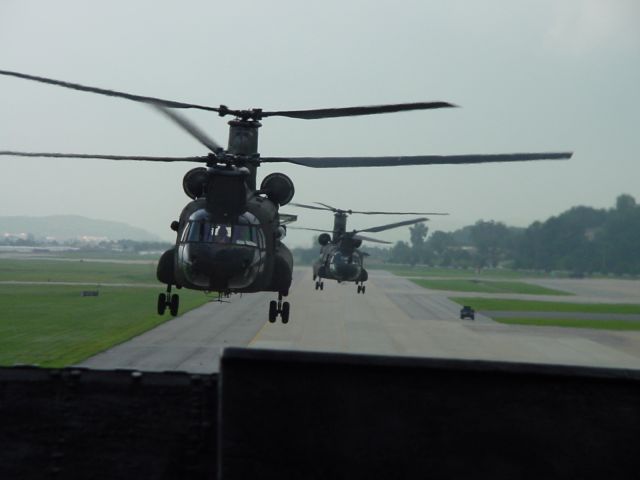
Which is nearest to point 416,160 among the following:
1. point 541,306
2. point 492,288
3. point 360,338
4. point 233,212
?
point 233,212

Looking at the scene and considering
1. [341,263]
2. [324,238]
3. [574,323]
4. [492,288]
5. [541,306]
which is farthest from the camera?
[492,288]

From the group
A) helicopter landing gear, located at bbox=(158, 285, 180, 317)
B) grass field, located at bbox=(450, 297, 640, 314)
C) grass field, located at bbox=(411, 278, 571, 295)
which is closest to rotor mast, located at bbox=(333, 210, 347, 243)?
grass field, located at bbox=(450, 297, 640, 314)

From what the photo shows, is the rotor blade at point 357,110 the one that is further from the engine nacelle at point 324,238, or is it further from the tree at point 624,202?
the tree at point 624,202

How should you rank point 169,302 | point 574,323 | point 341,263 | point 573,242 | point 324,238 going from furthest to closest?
point 573,242
point 574,323
point 341,263
point 324,238
point 169,302

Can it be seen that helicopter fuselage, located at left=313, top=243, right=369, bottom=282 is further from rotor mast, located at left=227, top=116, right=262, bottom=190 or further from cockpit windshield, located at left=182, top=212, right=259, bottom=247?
cockpit windshield, located at left=182, top=212, right=259, bottom=247

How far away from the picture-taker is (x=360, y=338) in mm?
41656

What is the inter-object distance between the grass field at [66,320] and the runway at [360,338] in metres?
1.33

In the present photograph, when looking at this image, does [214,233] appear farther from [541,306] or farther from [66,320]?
[541,306]

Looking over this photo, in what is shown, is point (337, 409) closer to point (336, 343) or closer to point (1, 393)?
point (1, 393)

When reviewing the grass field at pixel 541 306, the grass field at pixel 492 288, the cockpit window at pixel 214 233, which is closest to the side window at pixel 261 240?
the cockpit window at pixel 214 233

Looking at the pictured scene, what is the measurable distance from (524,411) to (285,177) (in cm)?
1737

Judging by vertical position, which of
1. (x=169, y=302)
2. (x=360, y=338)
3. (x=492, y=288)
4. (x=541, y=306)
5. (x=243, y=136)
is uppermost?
(x=243, y=136)

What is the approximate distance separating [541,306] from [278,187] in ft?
182

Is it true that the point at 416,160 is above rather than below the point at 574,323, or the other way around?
above
